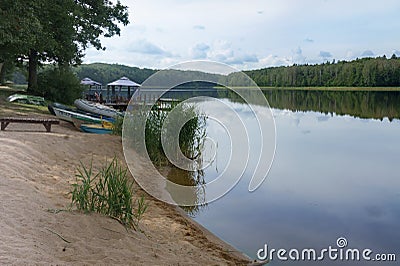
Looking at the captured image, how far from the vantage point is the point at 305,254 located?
18.2ft

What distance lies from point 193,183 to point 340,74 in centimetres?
6854

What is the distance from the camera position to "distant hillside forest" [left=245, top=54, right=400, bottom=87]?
211 ft

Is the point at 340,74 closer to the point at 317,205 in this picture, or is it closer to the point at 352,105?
the point at 352,105

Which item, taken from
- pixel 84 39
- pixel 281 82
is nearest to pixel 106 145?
pixel 84 39

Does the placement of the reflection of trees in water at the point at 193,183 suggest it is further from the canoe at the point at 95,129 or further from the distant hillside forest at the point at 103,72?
the distant hillside forest at the point at 103,72

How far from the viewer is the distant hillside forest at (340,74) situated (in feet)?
211

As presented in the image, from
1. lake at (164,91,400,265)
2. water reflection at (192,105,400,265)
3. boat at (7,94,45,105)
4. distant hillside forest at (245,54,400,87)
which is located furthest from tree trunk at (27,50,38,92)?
distant hillside forest at (245,54,400,87)

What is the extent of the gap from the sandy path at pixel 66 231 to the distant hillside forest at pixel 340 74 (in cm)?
5216

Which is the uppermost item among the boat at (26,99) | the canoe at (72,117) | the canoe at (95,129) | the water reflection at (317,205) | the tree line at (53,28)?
the tree line at (53,28)

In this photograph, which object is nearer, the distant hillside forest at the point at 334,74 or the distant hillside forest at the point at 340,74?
the distant hillside forest at the point at 334,74

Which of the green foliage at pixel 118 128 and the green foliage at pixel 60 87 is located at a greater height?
the green foliage at pixel 60 87

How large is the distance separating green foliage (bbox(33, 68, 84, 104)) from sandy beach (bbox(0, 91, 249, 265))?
44.0ft

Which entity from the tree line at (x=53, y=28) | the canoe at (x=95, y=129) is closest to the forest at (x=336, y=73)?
the tree line at (x=53, y=28)

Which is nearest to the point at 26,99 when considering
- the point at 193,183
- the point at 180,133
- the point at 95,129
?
the point at 95,129
